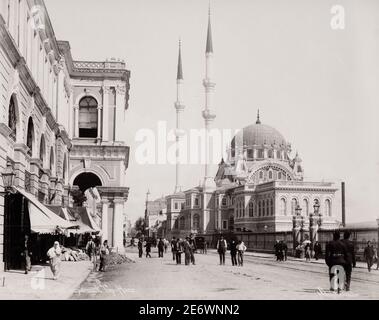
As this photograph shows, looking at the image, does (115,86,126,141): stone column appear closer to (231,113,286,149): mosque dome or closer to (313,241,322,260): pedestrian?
(313,241,322,260): pedestrian

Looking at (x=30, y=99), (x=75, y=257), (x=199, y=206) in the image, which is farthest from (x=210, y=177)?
(x=30, y=99)

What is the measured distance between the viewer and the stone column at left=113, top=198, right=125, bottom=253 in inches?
1686

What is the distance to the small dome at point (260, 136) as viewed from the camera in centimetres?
12900

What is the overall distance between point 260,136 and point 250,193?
23500 millimetres

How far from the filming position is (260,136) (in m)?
130

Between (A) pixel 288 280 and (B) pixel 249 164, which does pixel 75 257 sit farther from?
(B) pixel 249 164

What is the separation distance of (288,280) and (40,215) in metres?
7.98

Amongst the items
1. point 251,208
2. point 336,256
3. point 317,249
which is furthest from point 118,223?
point 251,208

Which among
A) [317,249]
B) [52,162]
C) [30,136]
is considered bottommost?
[317,249]

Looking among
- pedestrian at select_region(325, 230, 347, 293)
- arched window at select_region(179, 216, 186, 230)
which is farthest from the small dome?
pedestrian at select_region(325, 230, 347, 293)

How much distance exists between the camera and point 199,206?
420 ft

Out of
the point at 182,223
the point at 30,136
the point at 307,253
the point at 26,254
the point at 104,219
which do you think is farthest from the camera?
the point at 182,223

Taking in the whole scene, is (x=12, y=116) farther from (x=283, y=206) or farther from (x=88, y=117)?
(x=283, y=206)

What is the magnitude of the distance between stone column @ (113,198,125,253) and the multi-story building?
6cm
